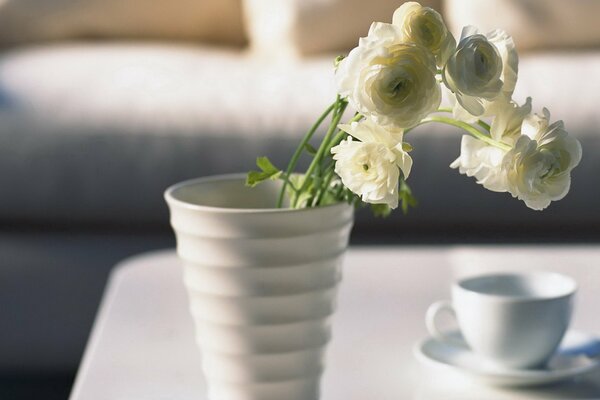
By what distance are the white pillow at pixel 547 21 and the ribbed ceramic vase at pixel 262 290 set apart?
157cm

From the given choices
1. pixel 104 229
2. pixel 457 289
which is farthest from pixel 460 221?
pixel 457 289

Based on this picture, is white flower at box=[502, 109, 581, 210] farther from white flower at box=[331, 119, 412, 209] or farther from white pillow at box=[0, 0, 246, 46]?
white pillow at box=[0, 0, 246, 46]

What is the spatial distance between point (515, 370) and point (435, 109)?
284mm

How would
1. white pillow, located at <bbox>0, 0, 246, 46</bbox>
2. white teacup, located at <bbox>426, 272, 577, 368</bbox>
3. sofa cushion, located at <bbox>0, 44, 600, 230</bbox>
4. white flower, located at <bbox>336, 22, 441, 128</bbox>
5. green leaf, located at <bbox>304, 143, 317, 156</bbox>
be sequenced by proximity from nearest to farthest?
white flower, located at <bbox>336, 22, 441, 128</bbox> → green leaf, located at <bbox>304, 143, 317, 156</bbox> → white teacup, located at <bbox>426, 272, 577, 368</bbox> → sofa cushion, located at <bbox>0, 44, 600, 230</bbox> → white pillow, located at <bbox>0, 0, 246, 46</bbox>

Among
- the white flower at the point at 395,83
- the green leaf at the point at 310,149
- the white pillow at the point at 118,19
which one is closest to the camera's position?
the white flower at the point at 395,83

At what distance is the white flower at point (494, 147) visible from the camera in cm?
61

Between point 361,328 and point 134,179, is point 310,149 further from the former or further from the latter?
point 134,179

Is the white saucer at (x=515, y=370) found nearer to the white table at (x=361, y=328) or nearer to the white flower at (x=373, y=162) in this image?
the white table at (x=361, y=328)

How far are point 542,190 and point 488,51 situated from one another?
8 centimetres

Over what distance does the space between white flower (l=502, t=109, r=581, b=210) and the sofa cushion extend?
3.68 feet

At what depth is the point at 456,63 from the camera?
0.58 m

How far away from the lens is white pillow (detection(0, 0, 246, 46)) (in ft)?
7.65

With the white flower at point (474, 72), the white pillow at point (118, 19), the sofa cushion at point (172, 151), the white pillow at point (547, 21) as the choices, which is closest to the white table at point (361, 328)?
the white flower at point (474, 72)

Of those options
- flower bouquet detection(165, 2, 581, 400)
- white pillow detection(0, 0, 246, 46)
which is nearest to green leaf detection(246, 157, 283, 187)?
flower bouquet detection(165, 2, 581, 400)
